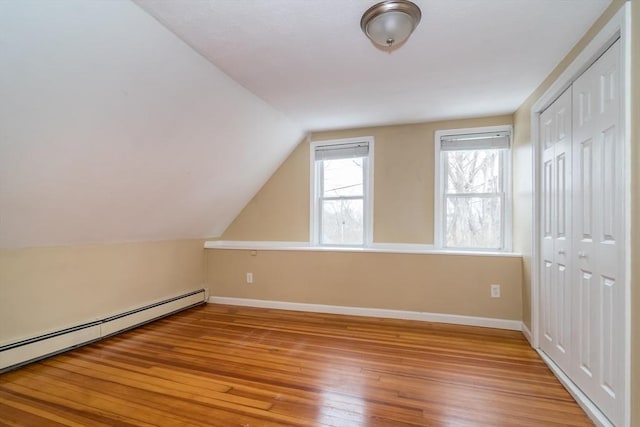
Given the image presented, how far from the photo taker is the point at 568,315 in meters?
2.18

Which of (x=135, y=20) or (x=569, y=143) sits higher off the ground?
(x=135, y=20)

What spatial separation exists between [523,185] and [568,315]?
1355mm

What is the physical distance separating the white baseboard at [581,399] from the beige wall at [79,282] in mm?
3904

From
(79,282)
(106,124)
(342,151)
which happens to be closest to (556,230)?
(342,151)

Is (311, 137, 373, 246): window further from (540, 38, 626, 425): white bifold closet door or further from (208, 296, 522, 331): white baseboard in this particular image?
(540, 38, 626, 425): white bifold closet door

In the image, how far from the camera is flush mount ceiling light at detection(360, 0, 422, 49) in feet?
5.57

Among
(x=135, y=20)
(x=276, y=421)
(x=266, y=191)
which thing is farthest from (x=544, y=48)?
(x=266, y=191)

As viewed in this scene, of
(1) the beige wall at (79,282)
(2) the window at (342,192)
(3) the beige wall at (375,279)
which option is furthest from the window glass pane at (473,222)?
(1) the beige wall at (79,282)

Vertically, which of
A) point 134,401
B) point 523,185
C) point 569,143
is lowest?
point 134,401

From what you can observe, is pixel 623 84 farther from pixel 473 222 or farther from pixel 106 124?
pixel 106 124

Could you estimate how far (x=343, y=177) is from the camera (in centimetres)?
423

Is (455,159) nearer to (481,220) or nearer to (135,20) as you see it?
(481,220)

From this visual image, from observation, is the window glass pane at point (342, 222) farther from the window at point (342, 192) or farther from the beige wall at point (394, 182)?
the beige wall at point (394, 182)

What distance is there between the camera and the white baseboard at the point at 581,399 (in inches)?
67.6
